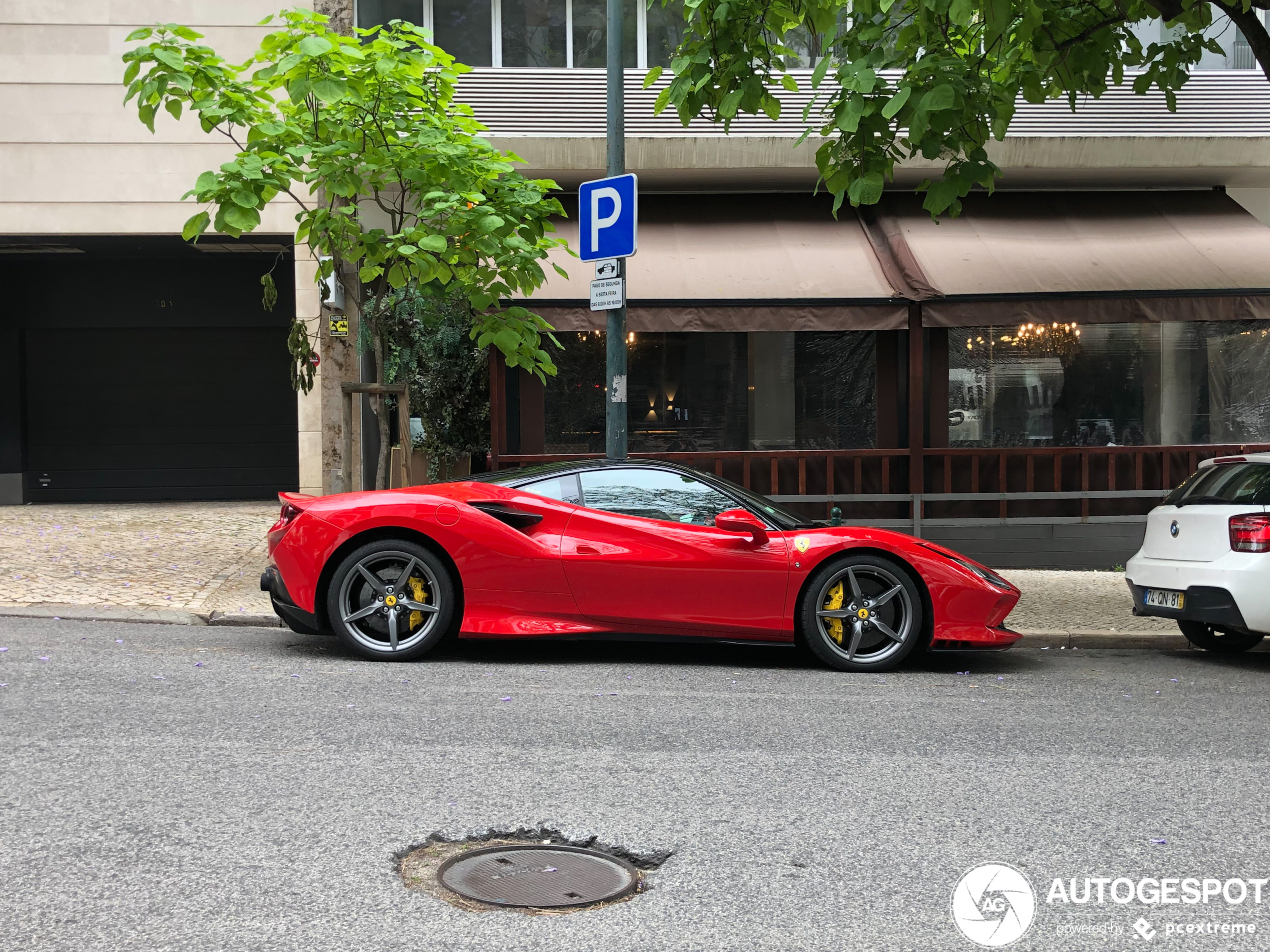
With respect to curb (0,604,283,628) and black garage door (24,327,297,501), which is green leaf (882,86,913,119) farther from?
black garage door (24,327,297,501)

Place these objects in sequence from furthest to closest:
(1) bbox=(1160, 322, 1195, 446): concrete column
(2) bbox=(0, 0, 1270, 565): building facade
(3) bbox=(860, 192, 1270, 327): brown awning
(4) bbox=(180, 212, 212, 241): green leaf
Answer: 1. (1) bbox=(1160, 322, 1195, 446): concrete column
2. (2) bbox=(0, 0, 1270, 565): building facade
3. (3) bbox=(860, 192, 1270, 327): brown awning
4. (4) bbox=(180, 212, 212, 241): green leaf

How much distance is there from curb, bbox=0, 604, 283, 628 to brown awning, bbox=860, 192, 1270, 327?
7.12 m

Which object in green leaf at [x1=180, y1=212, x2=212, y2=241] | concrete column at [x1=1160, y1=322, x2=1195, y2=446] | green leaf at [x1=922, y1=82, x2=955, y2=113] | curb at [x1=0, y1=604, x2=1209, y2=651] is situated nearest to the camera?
green leaf at [x1=922, y1=82, x2=955, y2=113]

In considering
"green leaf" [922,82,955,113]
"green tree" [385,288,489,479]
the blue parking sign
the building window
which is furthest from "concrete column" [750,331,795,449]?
"green leaf" [922,82,955,113]

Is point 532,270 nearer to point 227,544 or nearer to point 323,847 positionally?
point 227,544

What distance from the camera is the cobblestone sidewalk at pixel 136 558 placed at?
9.12 meters

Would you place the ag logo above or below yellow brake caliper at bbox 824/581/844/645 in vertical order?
below

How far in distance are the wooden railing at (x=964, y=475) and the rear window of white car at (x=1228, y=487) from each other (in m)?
4.67

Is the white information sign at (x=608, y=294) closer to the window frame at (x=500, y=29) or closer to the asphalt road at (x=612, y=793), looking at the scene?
the asphalt road at (x=612, y=793)

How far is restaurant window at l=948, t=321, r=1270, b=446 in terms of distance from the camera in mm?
13469

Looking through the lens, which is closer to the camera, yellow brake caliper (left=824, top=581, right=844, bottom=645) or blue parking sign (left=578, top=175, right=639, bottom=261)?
yellow brake caliper (left=824, top=581, right=844, bottom=645)

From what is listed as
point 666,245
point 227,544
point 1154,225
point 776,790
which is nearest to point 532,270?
point 666,245

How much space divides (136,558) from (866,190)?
7577mm

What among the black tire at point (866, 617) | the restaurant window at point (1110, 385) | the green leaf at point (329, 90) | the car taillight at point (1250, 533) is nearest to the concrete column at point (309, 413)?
the green leaf at point (329, 90)
